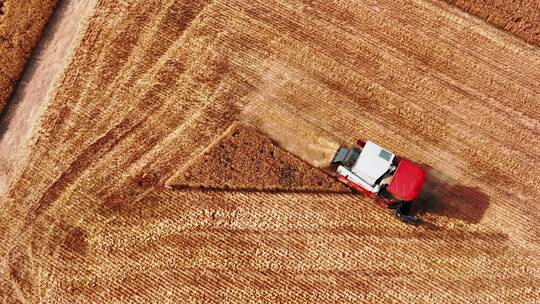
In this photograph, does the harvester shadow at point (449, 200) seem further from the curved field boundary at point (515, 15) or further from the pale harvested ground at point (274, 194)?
the curved field boundary at point (515, 15)

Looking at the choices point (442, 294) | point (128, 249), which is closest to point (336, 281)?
point (442, 294)

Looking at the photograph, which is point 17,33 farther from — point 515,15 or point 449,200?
point 515,15

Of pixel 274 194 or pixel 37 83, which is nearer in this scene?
pixel 274 194

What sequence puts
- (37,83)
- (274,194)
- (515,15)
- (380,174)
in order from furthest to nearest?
(515,15), (37,83), (274,194), (380,174)

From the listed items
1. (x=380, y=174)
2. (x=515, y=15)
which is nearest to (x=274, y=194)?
(x=380, y=174)


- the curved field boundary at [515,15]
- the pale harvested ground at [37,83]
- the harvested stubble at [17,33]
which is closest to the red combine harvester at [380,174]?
the curved field boundary at [515,15]

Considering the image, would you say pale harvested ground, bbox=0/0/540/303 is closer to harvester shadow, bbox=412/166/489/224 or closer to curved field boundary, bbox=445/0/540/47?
harvester shadow, bbox=412/166/489/224
